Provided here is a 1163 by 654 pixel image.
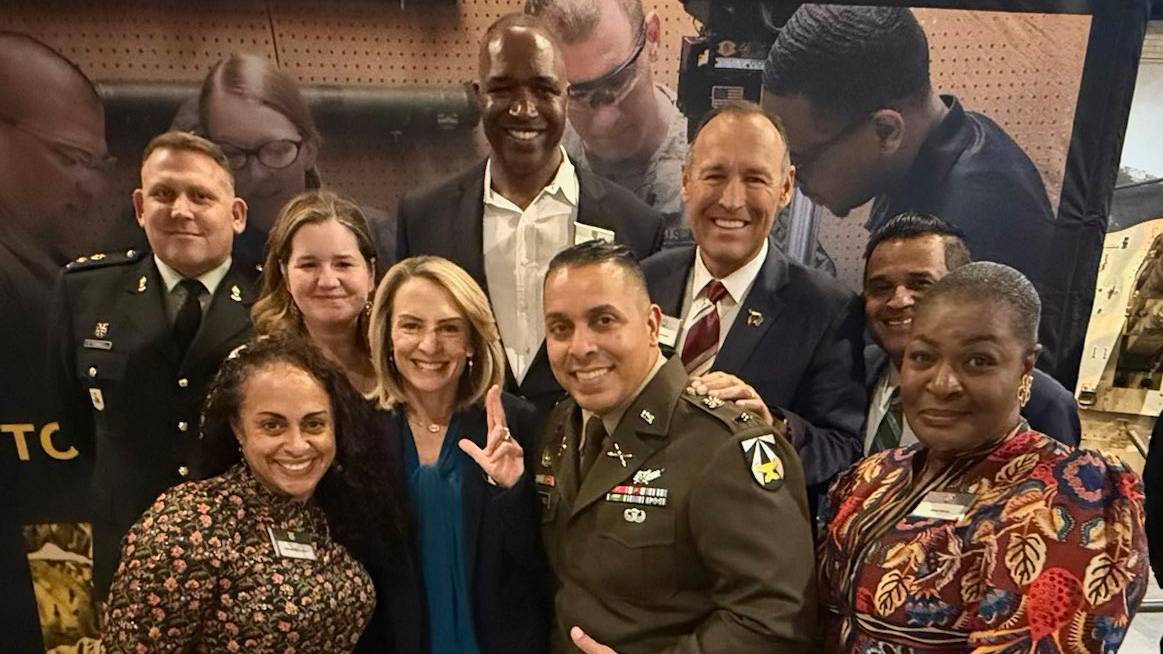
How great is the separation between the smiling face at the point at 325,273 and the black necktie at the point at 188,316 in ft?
1.34

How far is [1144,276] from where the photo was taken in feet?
13.4

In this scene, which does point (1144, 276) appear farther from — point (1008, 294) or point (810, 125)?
point (1008, 294)

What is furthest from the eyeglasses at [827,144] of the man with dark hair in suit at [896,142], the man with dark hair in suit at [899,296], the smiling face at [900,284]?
the smiling face at [900,284]

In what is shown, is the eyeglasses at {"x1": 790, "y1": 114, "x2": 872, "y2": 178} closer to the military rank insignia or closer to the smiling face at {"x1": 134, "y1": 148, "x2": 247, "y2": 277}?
the military rank insignia

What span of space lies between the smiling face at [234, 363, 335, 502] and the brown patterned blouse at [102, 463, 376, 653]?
2.8 inches

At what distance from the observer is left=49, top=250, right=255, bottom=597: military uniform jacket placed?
279 cm

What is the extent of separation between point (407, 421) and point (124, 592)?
853 millimetres

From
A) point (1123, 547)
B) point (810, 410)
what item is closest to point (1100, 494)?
point (1123, 547)

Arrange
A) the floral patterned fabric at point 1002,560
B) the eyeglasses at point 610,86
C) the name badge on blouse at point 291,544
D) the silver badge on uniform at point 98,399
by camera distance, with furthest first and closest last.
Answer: the eyeglasses at point 610,86 < the silver badge on uniform at point 98,399 < the name badge on blouse at point 291,544 < the floral patterned fabric at point 1002,560

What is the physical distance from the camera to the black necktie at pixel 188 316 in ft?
9.13

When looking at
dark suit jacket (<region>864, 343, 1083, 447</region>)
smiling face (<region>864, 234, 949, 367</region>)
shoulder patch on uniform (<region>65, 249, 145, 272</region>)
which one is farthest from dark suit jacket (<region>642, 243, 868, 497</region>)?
shoulder patch on uniform (<region>65, 249, 145, 272</region>)

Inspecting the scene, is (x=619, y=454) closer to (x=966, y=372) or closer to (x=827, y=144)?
(x=966, y=372)

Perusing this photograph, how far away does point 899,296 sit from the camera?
8.65 feet

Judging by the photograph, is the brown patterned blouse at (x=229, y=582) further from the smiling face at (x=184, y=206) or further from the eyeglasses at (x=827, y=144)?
the eyeglasses at (x=827, y=144)
